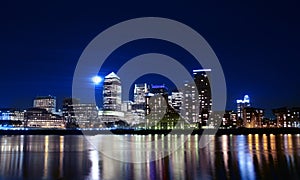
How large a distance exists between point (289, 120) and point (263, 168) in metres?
178

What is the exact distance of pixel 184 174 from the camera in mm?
14789

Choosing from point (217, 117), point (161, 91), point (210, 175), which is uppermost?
point (161, 91)

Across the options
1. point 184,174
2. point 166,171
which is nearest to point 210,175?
point 184,174

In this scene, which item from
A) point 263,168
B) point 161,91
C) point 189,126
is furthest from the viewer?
point 161,91

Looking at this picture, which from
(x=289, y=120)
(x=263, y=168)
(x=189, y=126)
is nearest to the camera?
(x=263, y=168)

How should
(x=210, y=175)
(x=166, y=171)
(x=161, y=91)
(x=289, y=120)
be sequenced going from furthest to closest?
(x=161, y=91), (x=289, y=120), (x=166, y=171), (x=210, y=175)

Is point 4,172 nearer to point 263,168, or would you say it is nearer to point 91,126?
point 263,168

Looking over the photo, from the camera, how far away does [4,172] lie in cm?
1583

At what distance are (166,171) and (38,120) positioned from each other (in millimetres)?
191293

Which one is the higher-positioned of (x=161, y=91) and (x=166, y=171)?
(x=161, y=91)

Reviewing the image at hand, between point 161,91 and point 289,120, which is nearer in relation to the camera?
point 289,120

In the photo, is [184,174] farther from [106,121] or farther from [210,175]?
[106,121]

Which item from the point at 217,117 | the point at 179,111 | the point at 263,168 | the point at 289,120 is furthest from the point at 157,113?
the point at 263,168

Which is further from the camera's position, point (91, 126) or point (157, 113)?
point (91, 126)
